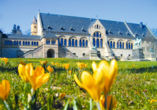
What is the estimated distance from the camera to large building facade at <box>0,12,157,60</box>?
32.8 meters

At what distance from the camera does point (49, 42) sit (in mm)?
32469

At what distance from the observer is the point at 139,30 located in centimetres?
4878

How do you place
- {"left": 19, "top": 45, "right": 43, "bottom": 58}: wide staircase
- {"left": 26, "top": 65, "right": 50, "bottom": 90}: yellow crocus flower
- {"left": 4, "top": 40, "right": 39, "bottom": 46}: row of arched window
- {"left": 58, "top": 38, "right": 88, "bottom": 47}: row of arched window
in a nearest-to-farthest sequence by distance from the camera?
{"left": 26, "top": 65, "right": 50, "bottom": 90}: yellow crocus flower → {"left": 19, "top": 45, "right": 43, "bottom": 58}: wide staircase → {"left": 4, "top": 40, "right": 39, "bottom": 46}: row of arched window → {"left": 58, "top": 38, "right": 88, "bottom": 47}: row of arched window

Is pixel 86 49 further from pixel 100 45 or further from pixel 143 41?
pixel 143 41

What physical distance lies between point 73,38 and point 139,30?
27805mm

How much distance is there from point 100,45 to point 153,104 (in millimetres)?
40272

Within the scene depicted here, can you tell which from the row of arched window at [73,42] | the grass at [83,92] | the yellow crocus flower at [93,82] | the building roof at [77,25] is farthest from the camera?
the building roof at [77,25]

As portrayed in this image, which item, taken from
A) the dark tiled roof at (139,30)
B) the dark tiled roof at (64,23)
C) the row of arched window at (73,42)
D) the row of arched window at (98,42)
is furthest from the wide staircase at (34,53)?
the dark tiled roof at (139,30)

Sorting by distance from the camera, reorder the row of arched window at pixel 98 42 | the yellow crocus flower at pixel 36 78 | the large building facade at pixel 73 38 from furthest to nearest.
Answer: the row of arched window at pixel 98 42
the large building facade at pixel 73 38
the yellow crocus flower at pixel 36 78

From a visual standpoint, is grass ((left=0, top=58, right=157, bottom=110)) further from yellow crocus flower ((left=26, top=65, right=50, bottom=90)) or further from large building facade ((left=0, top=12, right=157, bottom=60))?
large building facade ((left=0, top=12, right=157, bottom=60))

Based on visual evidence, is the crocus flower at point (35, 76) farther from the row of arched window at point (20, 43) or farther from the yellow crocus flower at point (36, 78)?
the row of arched window at point (20, 43)

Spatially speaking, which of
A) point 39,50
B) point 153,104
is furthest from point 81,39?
point 153,104

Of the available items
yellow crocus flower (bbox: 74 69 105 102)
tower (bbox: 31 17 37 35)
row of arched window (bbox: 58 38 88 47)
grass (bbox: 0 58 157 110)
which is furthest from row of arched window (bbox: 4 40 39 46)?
yellow crocus flower (bbox: 74 69 105 102)

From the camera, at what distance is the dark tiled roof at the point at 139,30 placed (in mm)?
47300
